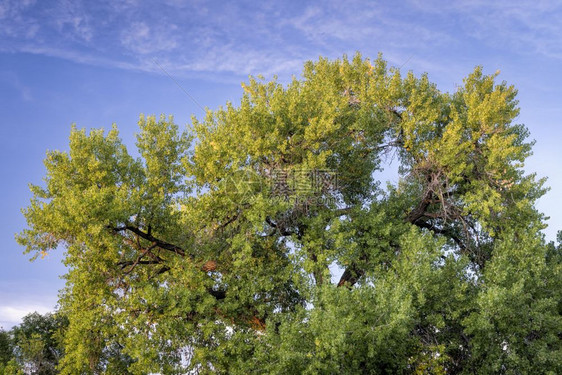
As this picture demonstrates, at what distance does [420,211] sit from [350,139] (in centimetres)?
524

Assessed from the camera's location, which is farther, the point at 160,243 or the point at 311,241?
the point at 160,243

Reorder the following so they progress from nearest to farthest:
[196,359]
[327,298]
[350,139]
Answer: [327,298] < [196,359] < [350,139]

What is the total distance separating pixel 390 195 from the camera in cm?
2339

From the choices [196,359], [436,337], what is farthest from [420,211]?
[196,359]

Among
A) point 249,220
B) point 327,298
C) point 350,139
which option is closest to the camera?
point 327,298

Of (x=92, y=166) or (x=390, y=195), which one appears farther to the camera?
(x=390, y=195)

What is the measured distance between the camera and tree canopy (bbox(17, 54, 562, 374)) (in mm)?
17281

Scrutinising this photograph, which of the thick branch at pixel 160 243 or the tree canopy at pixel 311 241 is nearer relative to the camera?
the tree canopy at pixel 311 241

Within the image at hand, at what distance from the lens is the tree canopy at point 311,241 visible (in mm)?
17281

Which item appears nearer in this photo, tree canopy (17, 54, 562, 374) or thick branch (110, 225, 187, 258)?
tree canopy (17, 54, 562, 374)

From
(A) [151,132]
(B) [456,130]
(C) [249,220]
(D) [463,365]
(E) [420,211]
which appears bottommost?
(D) [463,365]

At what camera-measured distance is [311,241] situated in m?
20.1

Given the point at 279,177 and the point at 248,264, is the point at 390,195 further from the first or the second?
the point at 248,264

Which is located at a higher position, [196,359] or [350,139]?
[350,139]
